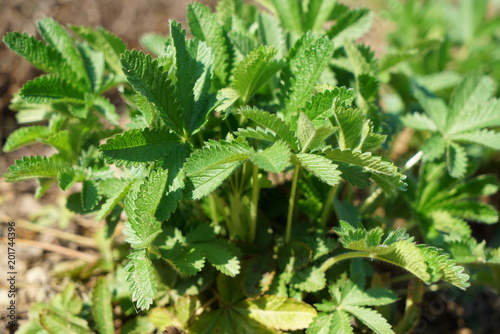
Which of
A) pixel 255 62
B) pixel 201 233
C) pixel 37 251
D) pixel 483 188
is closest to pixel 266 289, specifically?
pixel 201 233

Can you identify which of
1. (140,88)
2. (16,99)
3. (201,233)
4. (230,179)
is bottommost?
(201,233)

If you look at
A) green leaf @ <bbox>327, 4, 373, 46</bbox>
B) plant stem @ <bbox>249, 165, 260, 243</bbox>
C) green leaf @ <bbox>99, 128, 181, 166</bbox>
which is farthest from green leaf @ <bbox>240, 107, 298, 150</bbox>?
green leaf @ <bbox>327, 4, 373, 46</bbox>

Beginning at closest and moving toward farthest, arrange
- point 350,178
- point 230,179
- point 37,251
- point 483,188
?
point 350,178 < point 230,179 < point 483,188 < point 37,251

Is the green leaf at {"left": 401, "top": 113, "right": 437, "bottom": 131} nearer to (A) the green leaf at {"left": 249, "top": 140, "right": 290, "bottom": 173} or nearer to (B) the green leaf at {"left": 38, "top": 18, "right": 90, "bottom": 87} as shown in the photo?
(A) the green leaf at {"left": 249, "top": 140, "right": 290, "bottom": 173}

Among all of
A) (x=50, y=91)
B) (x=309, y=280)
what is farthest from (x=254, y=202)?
(x=50, y=91)

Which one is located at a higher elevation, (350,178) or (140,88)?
(140,88)

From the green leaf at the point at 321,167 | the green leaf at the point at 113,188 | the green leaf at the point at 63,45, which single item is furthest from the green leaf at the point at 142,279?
the green leaf at the point at 63,45

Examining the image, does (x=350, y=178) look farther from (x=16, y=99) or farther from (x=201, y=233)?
(x=16, y=99)

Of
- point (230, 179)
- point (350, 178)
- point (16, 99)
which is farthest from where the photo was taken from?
point (16, 99)
